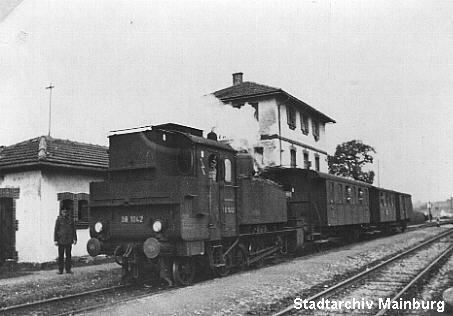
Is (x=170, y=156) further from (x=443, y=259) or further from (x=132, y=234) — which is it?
(x=443, y=259)

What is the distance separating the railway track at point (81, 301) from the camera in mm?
7465

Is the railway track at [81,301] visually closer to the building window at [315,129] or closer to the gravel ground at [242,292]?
the gravel ground at [242,292]

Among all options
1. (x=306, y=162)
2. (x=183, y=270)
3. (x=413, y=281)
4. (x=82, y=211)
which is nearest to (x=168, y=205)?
(x=183, y=270)

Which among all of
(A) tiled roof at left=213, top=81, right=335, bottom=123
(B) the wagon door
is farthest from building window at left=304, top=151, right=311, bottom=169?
(B) the wagon door

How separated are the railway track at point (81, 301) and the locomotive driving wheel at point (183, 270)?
1.34 ft

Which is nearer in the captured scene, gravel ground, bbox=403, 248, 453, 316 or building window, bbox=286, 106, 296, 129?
gravel ground, bbox=403, 248, 453, 316

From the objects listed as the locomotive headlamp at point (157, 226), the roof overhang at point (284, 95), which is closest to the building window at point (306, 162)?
the roof overhang at point (284, 95)

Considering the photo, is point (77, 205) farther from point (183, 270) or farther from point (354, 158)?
point (354, 158)

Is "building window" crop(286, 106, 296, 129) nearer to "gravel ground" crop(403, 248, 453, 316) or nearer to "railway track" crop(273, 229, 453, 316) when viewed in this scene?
"railway track" crop(273, 229, 453, 316)

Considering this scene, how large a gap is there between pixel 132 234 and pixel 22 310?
2471 millimetres

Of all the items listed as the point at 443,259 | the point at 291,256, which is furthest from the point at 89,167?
the point at 443,259

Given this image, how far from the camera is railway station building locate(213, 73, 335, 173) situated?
22281mm

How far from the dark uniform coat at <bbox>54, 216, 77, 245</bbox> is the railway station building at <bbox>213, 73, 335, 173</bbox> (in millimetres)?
9511

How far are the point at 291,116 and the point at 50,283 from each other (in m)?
16.9
